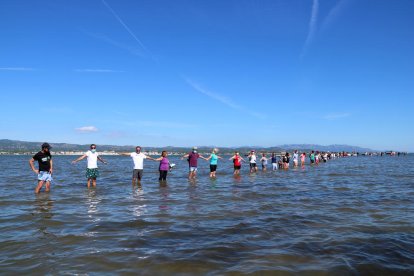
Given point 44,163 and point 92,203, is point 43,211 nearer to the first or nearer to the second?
point 92,203

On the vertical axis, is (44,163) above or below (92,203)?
above

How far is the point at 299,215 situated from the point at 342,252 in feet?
11.3

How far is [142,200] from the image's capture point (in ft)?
41.2

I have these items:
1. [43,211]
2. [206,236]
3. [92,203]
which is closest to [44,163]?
[92,203]

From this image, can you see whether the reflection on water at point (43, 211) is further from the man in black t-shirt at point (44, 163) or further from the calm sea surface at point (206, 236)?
the man in black t-shirt at point (44, 163)

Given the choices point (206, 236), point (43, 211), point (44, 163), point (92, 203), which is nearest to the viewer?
point (206, 236)

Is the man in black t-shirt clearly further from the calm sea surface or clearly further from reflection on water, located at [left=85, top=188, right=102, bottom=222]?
reflection on water, located at [left=85, top=188, right=102, bottom=222]

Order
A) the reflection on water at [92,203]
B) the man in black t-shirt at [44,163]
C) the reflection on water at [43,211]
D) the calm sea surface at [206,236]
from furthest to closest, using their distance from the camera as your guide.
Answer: the man in black t-shirt at [44,163] < the reflection on water at [92,203] < the reflection on water at [43,211] < the calm sea surface at [206,236]

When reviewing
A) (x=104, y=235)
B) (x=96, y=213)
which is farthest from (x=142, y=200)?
(x=104, y=235)

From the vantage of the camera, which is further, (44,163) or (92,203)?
(44,163)

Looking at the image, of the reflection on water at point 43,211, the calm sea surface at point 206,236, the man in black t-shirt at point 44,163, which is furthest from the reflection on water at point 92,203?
the man in black t-shirt at point 44,163

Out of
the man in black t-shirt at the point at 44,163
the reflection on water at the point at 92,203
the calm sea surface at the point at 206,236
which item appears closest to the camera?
the calm sea surface at the point at 206,236

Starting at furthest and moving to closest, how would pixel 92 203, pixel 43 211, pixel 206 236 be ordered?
pixel 92 203
pixel 43 211
pixel 206 236

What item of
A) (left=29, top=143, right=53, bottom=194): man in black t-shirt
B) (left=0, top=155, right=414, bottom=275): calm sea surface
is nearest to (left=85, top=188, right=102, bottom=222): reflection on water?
(left=0, top=155, right=414, bottom=275): calm sea surface
